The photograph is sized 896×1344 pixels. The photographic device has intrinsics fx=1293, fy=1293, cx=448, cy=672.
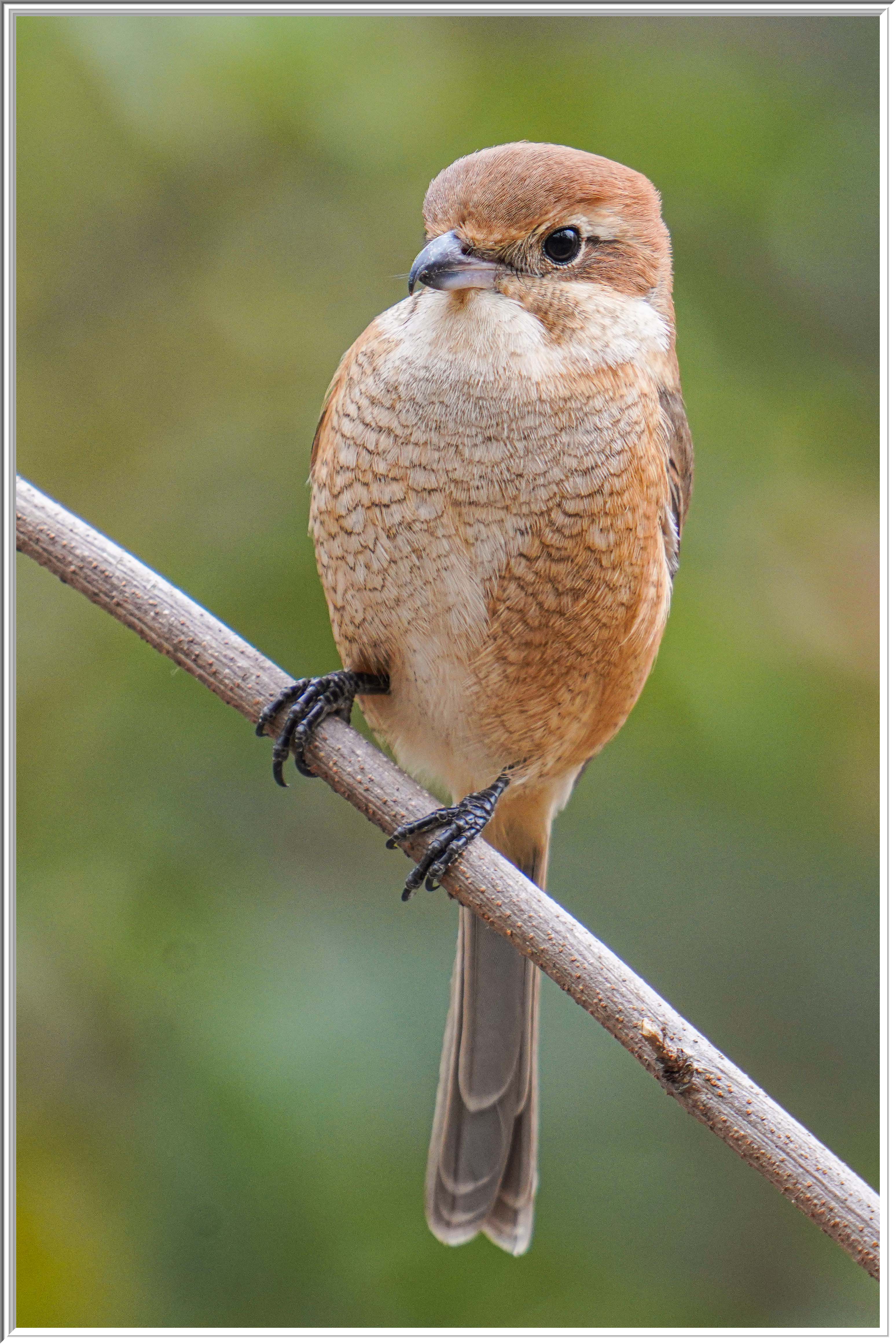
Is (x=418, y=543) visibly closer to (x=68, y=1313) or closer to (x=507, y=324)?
(x=507, y=324)

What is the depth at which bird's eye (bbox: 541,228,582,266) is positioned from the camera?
210 centimetres

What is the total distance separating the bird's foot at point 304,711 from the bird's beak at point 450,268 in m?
0.69

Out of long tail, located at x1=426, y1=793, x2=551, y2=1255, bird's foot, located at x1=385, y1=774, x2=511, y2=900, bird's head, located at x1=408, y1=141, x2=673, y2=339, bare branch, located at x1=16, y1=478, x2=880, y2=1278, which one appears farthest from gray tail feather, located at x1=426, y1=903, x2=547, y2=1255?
bird's head, located at x1=408, y1=141, x2=673, y2=339

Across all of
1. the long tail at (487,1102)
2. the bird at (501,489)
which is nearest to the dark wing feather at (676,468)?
the bird at (501,489)

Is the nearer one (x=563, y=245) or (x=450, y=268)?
(x=450, y=268)

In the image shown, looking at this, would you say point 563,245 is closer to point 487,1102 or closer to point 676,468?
point 676,468

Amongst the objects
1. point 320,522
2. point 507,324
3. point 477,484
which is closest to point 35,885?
point 320,522

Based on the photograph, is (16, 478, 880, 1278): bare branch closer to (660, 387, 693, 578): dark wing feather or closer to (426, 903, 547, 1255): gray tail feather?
(426, 903, 547, 1255): gray tail feather

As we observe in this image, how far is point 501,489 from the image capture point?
6.97 feet

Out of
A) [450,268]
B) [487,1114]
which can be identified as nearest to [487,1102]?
[487,1114]

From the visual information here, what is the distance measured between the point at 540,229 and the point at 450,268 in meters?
0.19

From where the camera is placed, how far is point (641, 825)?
108 inches

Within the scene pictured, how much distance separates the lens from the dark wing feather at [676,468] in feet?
7.82
